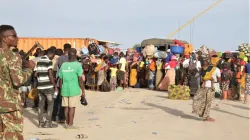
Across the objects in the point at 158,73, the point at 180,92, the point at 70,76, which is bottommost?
the point at 180,92

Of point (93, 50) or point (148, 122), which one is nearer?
point (148, 122)

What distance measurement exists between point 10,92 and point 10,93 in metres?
0.01

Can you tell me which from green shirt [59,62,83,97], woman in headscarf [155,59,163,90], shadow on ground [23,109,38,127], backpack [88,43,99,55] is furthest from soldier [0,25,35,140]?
backpack [88,43,99,55]

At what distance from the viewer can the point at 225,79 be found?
1452cm

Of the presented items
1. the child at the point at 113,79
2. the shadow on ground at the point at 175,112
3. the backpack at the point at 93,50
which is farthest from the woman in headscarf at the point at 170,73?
the shadow on ground at the point at 175,112

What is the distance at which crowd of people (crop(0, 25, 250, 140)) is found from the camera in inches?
A: 165

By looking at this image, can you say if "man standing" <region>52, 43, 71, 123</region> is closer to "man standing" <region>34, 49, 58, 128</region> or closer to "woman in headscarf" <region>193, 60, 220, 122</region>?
"man standing" <region>34, 49, 58, 128</region>

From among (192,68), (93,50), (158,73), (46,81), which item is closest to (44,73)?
(46,81)

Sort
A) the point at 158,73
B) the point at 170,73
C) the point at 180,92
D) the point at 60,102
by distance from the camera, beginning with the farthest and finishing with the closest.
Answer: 1. the point at 158,73
2. the point at 170,73
3. the point at 180,92
4. the point at 60,102

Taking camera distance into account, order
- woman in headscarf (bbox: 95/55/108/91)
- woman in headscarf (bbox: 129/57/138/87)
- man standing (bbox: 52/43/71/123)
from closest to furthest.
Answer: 1. man standing (bbox: 52/43/71/123)
2. woman in headscarf (bbox: 95/55/108/91)
3. woman in headscarf (bbox: 129/57/138/87)

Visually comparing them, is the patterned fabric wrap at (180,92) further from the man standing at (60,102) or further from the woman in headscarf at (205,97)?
the man standing at (60,102)

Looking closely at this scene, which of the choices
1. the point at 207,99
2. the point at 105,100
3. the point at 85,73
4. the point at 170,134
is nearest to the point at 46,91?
the point at 170,134

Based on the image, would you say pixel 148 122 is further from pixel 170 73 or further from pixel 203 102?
pixel 170 73

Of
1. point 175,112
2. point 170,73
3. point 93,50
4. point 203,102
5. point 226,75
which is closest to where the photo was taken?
point 203,102
